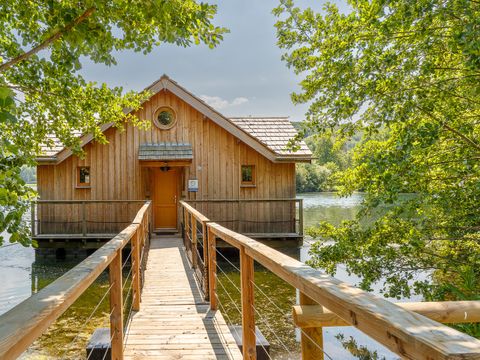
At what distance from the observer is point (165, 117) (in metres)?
12.6

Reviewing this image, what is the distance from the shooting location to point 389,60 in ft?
14.0

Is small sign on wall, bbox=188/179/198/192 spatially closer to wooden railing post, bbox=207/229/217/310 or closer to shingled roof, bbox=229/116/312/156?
shingled roof, bbox=229/116/312/156

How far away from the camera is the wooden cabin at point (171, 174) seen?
39.0 ft

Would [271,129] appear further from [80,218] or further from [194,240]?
[194,240]

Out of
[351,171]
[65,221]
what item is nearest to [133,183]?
[65,221]

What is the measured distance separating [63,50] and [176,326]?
3.57 metres

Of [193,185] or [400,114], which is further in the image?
[193,185]

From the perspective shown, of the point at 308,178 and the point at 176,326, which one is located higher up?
the point at 308,178

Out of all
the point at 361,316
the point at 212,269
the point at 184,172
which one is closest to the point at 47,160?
the point at 184,172

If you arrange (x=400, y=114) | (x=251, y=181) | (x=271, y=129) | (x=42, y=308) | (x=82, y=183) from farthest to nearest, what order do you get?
(x=271, y=129), (x=251, y=181), (x=82, y=183), (x=400, y=114), (x=42, y=308)

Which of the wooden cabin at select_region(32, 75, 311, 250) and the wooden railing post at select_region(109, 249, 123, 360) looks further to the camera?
the wooden cabin at select_region(32, 75, 311, 250)

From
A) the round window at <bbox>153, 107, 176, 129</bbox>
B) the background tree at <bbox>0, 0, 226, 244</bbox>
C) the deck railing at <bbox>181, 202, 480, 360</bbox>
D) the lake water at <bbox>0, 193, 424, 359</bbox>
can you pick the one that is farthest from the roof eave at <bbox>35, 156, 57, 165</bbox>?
the deck railing at <bbox>181, 202, 480, 360</bbox>

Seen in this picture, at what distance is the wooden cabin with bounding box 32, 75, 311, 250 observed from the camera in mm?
11898

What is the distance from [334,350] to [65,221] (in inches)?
374
